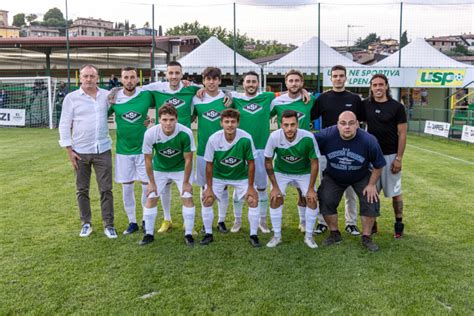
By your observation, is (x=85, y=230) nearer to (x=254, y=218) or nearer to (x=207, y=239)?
(x=207, y=239)

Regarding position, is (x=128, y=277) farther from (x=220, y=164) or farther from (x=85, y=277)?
(x=220, y=164)

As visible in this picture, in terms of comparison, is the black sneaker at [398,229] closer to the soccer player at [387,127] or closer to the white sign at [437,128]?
the soccer player at [387,127]

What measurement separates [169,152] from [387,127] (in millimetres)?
2264

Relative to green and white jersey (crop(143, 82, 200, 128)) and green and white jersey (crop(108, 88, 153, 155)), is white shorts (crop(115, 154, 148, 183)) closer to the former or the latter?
green and white jersey (crop(108, 88, 153, 155))

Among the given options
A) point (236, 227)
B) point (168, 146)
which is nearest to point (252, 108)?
point (168, 146)

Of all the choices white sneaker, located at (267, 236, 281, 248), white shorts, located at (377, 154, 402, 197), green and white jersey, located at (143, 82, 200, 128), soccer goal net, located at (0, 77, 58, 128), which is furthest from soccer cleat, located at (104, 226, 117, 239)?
soccer goal net, located at (0, 77, 58, 128)

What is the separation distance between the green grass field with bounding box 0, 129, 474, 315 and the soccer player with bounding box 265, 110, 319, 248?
10.6 inches

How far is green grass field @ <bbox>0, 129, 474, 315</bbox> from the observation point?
3260 mm

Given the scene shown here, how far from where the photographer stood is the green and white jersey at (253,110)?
16.1ft

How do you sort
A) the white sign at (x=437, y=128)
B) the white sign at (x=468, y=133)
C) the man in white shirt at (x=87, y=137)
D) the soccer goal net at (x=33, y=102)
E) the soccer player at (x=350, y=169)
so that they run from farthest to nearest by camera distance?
the soccer goal net at (x=33, y=102) → the white sign at (x=437, y=128) → the white sign at (x=468, y=133) → the man in white shirt at (x=87, y=137) → the soccer player at (x=350, y=169)

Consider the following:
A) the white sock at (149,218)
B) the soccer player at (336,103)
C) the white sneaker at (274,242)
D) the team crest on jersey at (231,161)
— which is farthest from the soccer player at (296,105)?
the white sock at (149,218)

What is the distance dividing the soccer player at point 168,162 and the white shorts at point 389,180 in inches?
79.7

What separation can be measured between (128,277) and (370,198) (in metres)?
2.40

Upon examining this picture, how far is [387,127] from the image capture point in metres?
4.62
